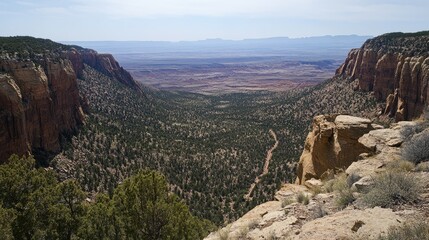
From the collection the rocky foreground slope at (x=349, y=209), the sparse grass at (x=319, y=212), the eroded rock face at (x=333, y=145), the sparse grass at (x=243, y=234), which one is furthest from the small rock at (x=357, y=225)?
the eroded rock face at (x=333, y=145)

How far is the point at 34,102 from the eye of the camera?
39.8 meters

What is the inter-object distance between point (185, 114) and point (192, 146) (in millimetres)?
34365

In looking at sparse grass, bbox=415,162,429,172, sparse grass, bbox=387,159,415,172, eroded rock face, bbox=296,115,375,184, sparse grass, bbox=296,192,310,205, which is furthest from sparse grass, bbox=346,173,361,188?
eroded rock face, bbox=296,115,375,184

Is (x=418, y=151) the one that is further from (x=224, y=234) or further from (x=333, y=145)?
(x=333, y=145)

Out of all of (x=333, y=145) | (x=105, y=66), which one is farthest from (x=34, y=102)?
(x=105, y=66)

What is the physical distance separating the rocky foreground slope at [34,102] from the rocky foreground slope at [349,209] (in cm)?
2740

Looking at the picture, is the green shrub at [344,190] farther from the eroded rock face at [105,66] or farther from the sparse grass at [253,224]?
the eroded rock face at [105,66]

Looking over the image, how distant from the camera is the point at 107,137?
51531mm

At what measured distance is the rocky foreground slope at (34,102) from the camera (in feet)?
110

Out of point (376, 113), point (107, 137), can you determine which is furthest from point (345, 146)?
point (376, 113)

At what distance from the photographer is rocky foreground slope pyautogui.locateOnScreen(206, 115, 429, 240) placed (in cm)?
877

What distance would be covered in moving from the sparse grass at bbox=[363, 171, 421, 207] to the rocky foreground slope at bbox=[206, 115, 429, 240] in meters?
0.05

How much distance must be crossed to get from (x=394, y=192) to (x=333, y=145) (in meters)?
11.3

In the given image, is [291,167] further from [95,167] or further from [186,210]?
[186,210]
